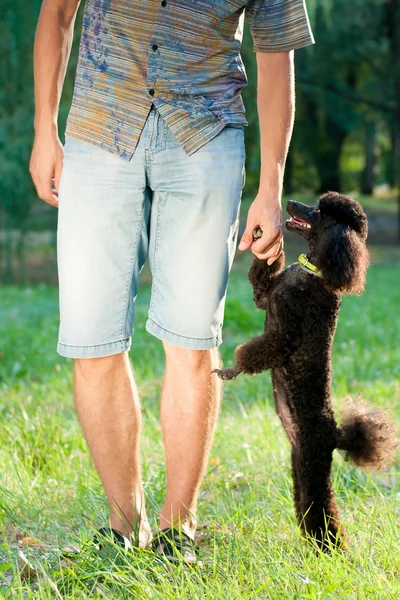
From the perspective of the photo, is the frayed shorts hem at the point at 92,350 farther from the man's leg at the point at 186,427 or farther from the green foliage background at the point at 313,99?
the green foliage background at the point at 313,99

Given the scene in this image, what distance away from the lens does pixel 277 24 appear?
2482 mm

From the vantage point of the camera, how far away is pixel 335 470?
333cm

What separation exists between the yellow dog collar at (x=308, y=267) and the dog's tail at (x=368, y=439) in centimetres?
46

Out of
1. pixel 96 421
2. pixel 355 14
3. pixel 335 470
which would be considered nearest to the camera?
pixel 96 421

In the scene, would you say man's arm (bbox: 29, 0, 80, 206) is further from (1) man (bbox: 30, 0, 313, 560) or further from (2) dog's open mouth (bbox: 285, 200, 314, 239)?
(2) dog's open mouth (bbox: 285, 200, 314, 239)

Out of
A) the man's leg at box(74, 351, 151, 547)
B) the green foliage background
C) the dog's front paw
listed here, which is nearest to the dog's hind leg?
the dog's front paw

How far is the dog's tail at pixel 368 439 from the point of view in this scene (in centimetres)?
252

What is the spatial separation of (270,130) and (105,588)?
136 cm

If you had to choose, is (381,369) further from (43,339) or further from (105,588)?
(105,588)

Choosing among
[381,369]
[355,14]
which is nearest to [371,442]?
[381,369]

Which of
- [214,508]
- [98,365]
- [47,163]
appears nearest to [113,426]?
[98,365]

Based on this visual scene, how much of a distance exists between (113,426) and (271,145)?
3.13 feet

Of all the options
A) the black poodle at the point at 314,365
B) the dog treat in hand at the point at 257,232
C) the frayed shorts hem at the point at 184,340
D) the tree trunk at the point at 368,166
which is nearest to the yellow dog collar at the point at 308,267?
the black poodle at the point at 314,365

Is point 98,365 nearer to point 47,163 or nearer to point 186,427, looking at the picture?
point 186,427
